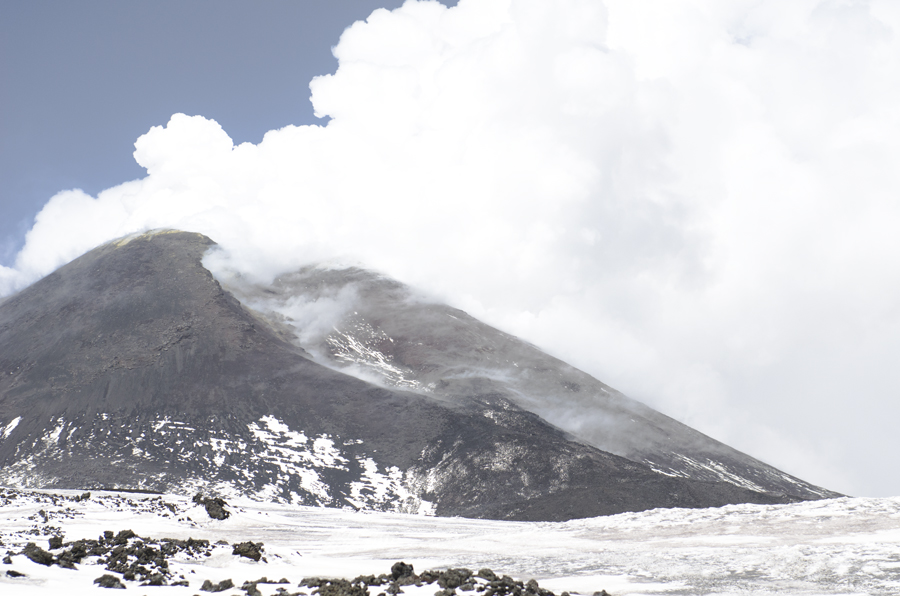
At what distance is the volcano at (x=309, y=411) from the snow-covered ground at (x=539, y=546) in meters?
20.9

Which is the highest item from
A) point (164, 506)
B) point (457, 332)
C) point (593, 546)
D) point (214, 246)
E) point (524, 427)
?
point (214, 246)

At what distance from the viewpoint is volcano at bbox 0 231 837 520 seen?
63.7 meters

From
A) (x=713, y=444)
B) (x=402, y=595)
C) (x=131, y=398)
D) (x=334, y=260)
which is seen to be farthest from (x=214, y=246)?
(x=402, y=595)

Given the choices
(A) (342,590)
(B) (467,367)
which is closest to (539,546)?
(A) (342,590)

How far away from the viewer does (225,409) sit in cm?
8056

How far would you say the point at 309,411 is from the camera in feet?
274

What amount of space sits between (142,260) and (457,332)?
200 ft

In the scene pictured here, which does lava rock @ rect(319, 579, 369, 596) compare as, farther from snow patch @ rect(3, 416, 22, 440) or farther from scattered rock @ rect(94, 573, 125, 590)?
snow patch @ rect(3, 416, 22, 440)

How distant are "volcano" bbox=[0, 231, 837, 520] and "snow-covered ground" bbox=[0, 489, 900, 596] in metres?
20.9

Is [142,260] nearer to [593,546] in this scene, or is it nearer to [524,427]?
[524,427]

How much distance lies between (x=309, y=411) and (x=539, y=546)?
56727mm

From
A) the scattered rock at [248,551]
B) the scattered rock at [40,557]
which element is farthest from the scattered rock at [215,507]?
the scattered rock at [40,557]

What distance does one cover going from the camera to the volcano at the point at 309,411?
209 feet

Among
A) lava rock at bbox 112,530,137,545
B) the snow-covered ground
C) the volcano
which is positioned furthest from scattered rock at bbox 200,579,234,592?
the volcano
